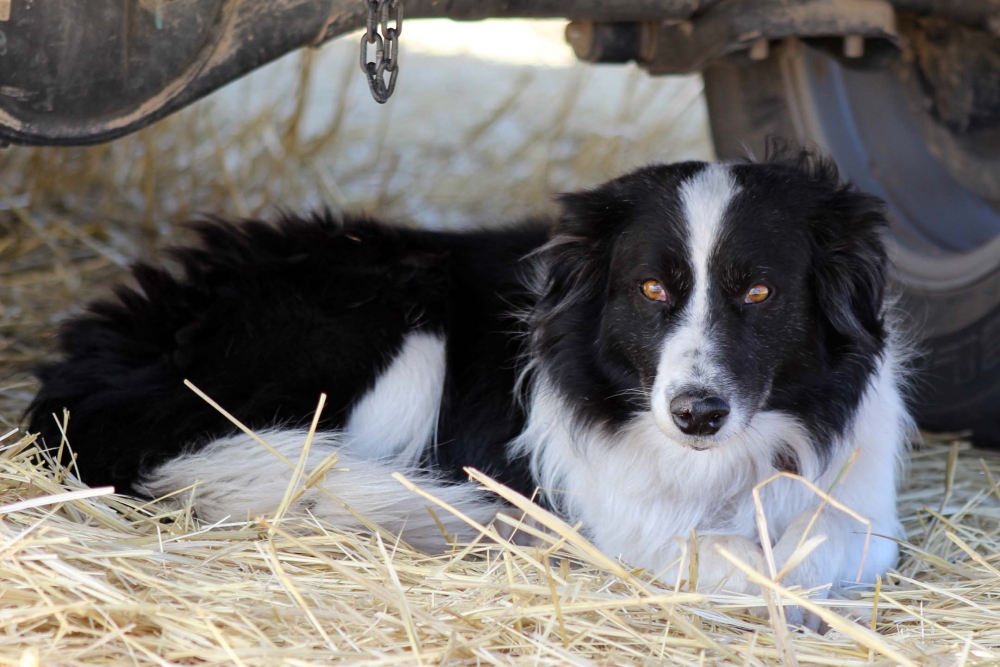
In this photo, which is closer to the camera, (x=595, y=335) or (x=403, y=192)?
(x=595, y=335)

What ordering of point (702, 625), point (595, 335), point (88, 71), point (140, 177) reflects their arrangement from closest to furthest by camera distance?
Answer: point (702, 625)
point (88, 71)
point (595, 335)
point (140, 177)

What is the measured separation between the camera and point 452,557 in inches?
105

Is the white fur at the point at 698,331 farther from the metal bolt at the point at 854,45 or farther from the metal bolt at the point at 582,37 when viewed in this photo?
the metal bolt at the point at 854,45

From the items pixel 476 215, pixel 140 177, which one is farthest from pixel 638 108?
pixel 140 177

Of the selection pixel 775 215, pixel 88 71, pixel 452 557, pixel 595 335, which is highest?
pixel 88 71

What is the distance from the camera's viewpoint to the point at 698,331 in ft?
8.56

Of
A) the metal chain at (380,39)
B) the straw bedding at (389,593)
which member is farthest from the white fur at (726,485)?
the metal chain at (380,39)

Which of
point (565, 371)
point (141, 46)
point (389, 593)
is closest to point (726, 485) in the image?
point (565, 371)

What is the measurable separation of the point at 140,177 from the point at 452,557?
154 inches

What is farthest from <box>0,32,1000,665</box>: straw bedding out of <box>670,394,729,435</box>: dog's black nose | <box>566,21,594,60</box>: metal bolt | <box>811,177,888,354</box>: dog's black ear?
<box>566,21,594,60</box>: metal bolt

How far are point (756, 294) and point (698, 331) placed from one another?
0.68 ft

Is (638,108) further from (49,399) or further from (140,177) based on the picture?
(49,399)

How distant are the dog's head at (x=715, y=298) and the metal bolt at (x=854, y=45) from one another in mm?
571

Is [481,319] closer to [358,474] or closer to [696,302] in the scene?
[358,474]
